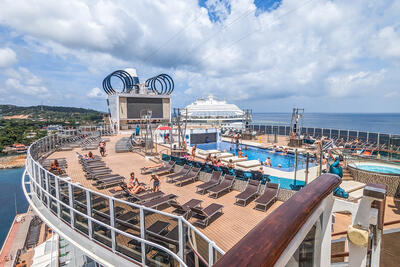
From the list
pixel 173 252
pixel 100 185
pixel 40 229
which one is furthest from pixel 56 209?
pixel 40 229

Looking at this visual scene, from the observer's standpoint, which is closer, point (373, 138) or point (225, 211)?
point (225, 211)

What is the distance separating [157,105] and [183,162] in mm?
28513

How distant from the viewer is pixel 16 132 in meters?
68.9

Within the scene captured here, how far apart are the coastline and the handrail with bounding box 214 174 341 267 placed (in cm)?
6528

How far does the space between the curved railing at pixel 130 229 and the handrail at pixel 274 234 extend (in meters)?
2.39

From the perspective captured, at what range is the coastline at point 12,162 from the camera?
4991 cm

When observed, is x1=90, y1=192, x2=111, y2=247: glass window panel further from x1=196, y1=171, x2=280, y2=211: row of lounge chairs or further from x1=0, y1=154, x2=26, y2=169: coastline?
x1=0, y1=154, x2=26, y2=169: coastline

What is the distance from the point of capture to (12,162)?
5269cm

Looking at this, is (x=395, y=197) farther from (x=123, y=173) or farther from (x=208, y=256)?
(x=123, y=173)

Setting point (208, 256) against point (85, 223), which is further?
point (85, 223)

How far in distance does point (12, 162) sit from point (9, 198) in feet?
72.2

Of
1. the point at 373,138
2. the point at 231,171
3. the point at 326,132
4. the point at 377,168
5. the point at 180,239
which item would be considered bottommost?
the point at 377,168

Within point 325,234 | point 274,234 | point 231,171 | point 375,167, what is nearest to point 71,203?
point 325,234

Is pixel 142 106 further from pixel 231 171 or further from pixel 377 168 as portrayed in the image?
pixel 377 168
